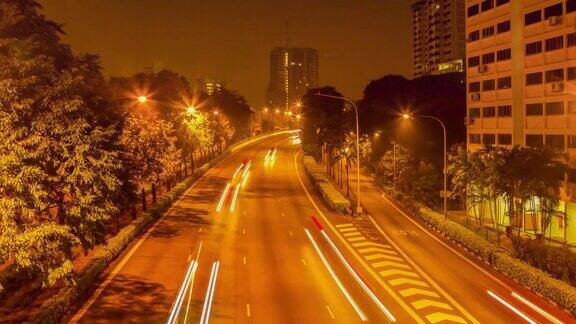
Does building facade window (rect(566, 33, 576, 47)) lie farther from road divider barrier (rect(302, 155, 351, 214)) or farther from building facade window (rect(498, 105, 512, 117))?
road divider barrier (rect(302, 155, 351, 214))

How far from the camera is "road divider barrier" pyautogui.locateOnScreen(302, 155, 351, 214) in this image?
57031mm

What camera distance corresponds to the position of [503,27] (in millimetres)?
64562

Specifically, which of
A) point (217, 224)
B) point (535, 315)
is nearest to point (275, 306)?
point (535, 315)

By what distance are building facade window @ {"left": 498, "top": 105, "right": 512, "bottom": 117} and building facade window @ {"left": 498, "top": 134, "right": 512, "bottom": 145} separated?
213 cm

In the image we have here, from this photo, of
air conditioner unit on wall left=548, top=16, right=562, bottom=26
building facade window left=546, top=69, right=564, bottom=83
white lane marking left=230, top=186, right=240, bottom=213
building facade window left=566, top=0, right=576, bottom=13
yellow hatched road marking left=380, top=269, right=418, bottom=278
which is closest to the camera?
yellow hatched road marking left=380, top=269, right=418, bottom=278

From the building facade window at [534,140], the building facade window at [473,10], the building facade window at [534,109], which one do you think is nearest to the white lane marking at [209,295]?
the building facade window at [534,140]

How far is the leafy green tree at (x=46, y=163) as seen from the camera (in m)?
24.3

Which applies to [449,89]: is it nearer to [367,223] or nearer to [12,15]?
[367,223]

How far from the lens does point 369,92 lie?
10306 cm

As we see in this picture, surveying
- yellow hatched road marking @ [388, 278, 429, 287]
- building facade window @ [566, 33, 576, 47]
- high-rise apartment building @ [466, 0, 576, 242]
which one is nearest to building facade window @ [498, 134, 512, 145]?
high-rise apartment building @ [466, 0, 576, 242]

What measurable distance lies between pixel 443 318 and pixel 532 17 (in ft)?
135

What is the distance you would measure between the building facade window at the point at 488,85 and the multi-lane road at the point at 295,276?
19846 millimetres

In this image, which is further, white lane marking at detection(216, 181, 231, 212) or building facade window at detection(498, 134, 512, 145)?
building facade window at detection(498, 134, 512, 145)

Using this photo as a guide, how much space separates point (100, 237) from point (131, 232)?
34.9 ft
